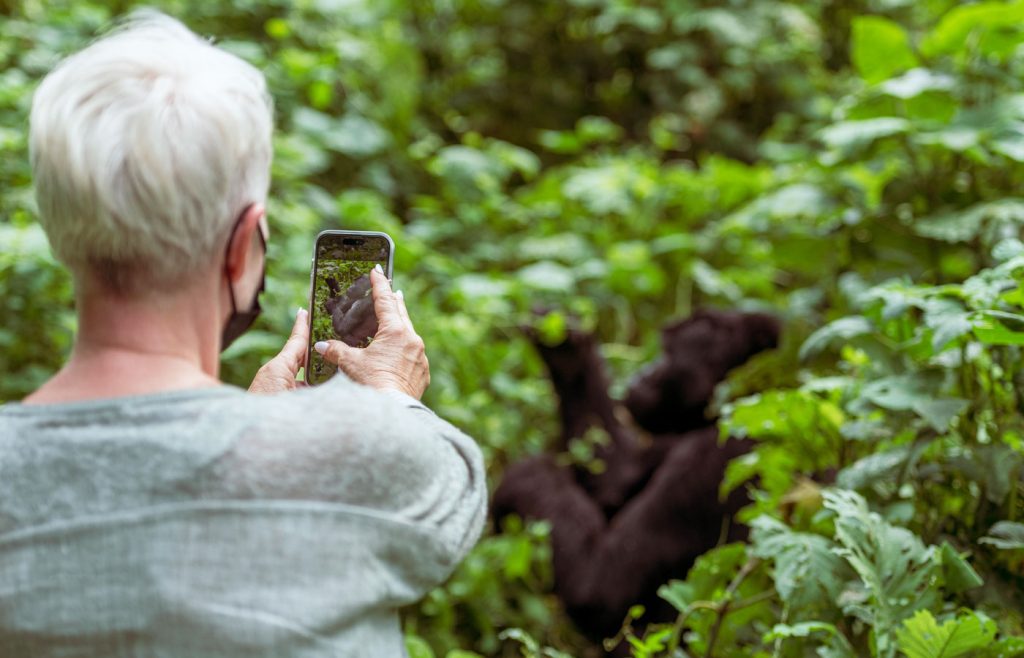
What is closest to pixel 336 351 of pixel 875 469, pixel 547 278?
pixel 875 469

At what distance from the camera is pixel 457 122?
461 cm

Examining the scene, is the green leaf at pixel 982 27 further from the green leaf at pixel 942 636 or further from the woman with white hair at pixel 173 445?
the woman with white hair at pixel 173 445

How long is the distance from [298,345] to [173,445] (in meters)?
0.29

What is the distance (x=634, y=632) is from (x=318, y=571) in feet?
5.77

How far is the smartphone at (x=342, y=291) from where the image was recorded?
39.6 inches

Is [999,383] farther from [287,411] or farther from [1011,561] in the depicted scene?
[287,411]

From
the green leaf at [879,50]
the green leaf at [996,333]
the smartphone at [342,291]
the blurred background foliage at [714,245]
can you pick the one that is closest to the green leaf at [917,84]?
the blurred background foliage at [714,245]

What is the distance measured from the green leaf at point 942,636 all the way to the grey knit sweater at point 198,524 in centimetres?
74

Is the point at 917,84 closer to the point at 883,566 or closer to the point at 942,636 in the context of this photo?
the point at 883,566

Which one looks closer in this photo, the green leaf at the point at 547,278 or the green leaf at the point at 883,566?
the green leaf at the point at 883,566

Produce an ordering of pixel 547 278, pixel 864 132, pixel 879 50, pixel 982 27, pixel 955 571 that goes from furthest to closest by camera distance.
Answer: pixel 547 278, pixel 879 50, pixel 982 27, pixel 864 132, pixel 955 571

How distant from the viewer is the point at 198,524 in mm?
749

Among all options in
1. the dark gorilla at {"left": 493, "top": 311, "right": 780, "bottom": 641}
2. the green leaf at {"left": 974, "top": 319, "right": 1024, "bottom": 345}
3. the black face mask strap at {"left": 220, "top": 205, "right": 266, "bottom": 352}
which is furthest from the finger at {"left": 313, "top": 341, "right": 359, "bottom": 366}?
the dark gorilla at {"left": 493, "top": 311, "right": 780, "bottom": 641}

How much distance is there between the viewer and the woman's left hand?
39.4 inches
